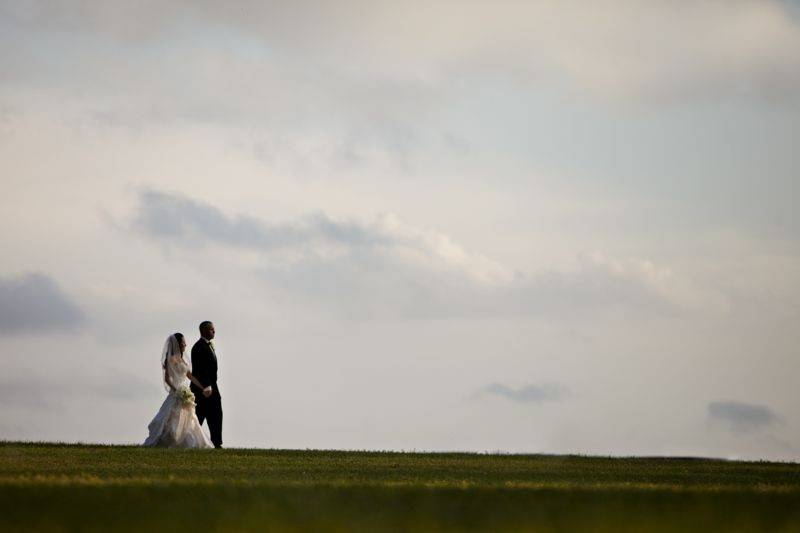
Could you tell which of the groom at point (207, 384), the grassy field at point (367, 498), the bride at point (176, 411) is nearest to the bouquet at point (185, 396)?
the bride at point (176, 411)

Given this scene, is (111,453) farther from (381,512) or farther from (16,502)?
(381,512)

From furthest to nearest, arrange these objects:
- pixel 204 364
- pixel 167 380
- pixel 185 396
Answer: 1. pixel 204 364
2. pixel 167 380
3. pixel 185 396

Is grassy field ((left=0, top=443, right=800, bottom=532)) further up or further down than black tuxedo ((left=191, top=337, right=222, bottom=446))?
further down

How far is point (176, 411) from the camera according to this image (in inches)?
1174

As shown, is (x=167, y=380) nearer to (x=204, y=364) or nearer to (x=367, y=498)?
(x=204, y=364)

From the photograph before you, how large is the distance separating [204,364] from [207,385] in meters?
0.54

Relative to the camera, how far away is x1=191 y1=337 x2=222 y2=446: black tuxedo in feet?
99.4

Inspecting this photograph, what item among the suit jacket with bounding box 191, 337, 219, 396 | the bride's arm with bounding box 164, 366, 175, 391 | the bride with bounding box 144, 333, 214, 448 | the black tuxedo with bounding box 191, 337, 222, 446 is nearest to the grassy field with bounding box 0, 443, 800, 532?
the bride with bounding box 144, 333, 214, 448

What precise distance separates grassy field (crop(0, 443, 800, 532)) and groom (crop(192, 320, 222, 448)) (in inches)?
213

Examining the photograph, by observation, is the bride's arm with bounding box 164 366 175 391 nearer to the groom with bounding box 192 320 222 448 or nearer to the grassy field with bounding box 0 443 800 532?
the groom with bounding box 192 320 222 448

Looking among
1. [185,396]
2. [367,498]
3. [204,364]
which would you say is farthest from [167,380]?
[367,498]

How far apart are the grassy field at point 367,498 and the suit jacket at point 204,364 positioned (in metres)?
5.62

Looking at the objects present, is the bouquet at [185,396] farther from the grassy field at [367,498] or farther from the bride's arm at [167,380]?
the grassy field at [367,498]

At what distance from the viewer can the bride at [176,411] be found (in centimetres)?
2955
